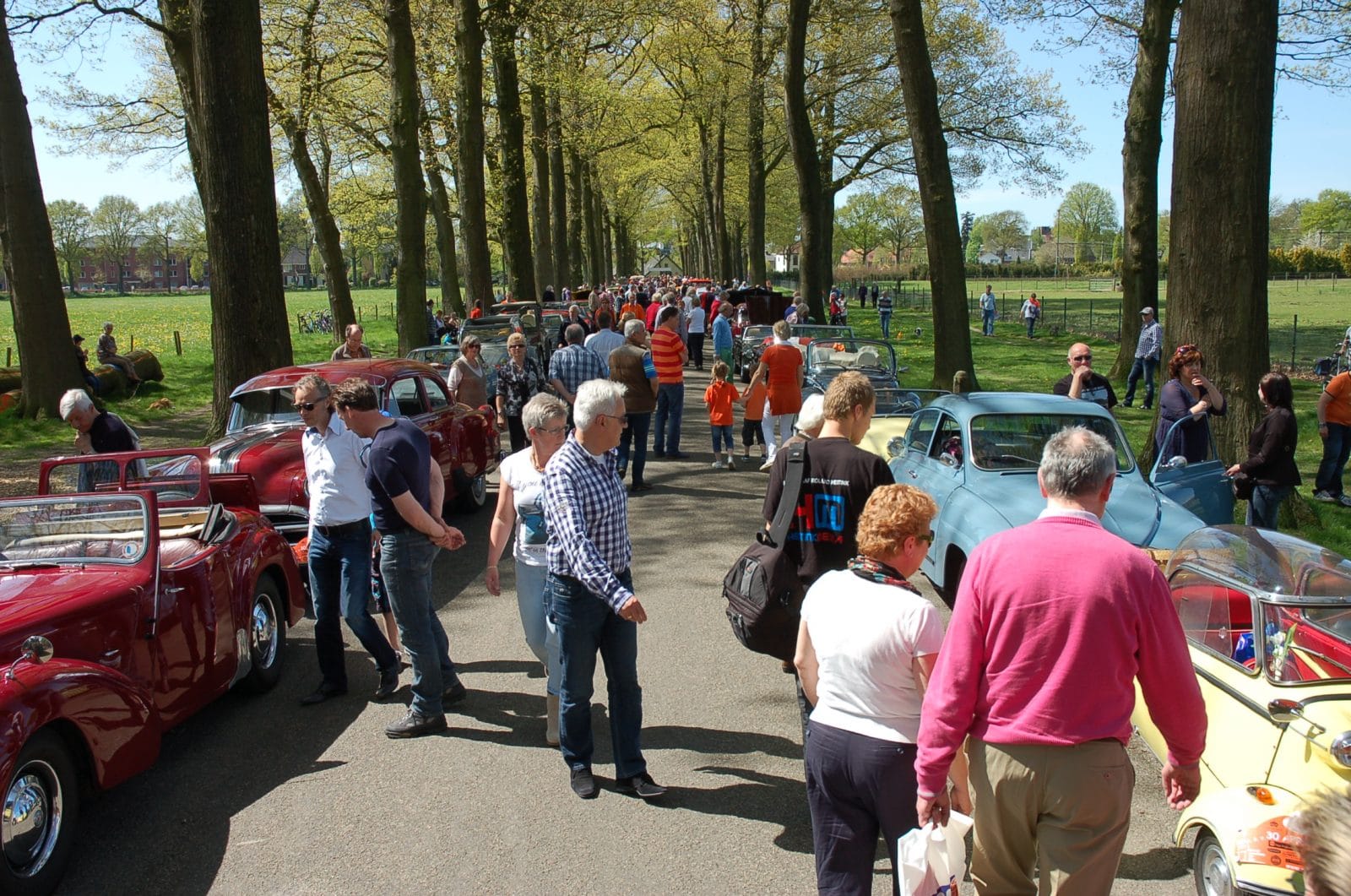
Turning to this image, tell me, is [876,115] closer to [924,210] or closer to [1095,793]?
[924,210]

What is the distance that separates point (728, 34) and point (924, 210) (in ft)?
54.7

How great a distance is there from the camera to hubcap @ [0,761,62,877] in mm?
4051

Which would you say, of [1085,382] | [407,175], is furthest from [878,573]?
[407,175]

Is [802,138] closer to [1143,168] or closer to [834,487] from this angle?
[1143,168]

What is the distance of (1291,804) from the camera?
3711mm

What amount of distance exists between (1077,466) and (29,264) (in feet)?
62.8

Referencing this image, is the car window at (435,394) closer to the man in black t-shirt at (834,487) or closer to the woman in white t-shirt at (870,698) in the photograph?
the man in black t-shirt at (834,487)

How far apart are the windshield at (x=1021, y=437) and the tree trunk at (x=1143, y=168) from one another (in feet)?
44.6

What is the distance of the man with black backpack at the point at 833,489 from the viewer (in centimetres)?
447

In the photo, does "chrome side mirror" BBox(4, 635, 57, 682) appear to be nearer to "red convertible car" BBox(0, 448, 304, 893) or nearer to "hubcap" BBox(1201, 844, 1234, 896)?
"red convertible car" BBox(0, 448, 304, 893)

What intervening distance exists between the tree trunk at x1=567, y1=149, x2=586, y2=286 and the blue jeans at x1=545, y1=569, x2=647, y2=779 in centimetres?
4050

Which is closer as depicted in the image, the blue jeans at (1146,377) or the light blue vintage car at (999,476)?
the light blue vintage car at (999,476)

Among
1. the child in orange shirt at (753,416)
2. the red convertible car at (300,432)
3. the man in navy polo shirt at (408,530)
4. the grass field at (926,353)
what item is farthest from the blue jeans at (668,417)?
the man in navy polo shirt at (408,530)

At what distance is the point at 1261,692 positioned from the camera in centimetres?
415
